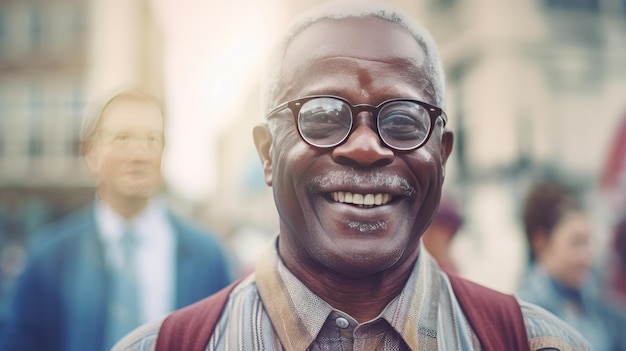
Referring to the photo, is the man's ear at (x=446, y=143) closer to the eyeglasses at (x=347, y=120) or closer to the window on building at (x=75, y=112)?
the eyeglasses at (x=347, y=120)

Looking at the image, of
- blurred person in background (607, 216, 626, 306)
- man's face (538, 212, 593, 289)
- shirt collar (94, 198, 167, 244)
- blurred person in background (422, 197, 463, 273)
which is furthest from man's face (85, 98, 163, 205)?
blurred person in background (607, 216, 626, 306)

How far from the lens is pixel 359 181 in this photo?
3.68 ft

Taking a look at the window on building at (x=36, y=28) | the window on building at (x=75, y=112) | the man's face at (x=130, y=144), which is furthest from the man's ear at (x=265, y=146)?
the window on building at (x=36, y=28)

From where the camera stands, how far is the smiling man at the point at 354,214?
3.68 ft

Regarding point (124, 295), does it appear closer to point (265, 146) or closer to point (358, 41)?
point (265, 146)

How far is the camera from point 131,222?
83.0 inches

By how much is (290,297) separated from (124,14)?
16.7 ft

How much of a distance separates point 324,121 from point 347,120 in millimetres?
45

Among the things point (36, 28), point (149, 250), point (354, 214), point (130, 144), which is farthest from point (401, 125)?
point (36, 28)

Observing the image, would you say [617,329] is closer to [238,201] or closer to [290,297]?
[290,297]

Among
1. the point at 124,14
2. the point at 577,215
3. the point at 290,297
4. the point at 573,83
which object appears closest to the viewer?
the point at 290,297

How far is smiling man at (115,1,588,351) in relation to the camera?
44.2 inches

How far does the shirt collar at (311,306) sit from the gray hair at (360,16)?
1.22 ft

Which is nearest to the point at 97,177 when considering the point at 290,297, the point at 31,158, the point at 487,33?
the point at 290,297
